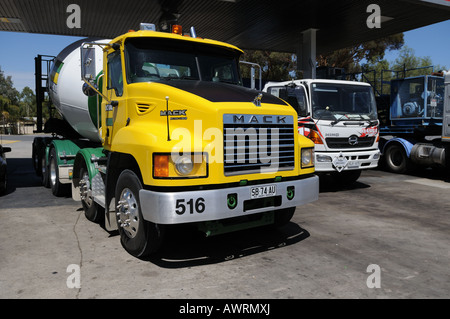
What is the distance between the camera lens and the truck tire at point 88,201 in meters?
6.32

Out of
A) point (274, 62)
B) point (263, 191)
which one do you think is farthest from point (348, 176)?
point (274, 62)

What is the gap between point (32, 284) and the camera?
4.06 m

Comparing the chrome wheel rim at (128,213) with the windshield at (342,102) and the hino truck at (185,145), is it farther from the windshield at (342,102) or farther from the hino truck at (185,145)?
the windshield at (342,102)

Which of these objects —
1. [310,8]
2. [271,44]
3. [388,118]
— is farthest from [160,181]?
[271,44]

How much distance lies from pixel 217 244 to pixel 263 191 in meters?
1.31

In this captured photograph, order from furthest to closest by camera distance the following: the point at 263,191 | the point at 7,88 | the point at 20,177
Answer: the point at 7,88 → the point at 20,177 → the point at 263,191

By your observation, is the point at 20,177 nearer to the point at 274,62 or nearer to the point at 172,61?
the point at 172,61

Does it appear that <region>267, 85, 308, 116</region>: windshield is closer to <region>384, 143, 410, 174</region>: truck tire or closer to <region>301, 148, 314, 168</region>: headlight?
<region>301, 148, 314, 168</region>: headlight

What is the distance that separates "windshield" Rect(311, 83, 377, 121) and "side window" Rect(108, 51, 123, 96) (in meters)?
5.15

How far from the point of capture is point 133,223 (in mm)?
4758

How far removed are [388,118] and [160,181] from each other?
11467 mm

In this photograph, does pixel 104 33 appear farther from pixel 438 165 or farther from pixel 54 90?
pixel 438 165

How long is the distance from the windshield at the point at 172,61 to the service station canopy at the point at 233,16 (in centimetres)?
975

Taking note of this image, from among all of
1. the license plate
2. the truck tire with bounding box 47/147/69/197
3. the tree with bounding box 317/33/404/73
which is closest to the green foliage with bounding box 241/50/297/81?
the tree with bounding box 317/33/404/73
